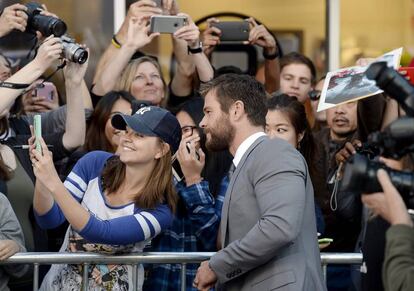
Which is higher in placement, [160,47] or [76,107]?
[76,107]

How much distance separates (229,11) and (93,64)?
151 cm

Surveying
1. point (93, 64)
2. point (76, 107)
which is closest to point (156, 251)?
point (76, 107)

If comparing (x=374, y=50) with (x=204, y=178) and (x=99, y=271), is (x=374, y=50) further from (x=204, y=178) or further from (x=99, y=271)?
(x=99, y=271)

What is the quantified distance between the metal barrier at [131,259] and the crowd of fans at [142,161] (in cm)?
6

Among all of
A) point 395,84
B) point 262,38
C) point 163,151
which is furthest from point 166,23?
point 395,84

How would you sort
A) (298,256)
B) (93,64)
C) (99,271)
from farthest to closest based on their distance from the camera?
(93,64)
(99,271)
(298,256)

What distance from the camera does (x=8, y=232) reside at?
231 inches

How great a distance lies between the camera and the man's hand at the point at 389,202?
3934 millimetres

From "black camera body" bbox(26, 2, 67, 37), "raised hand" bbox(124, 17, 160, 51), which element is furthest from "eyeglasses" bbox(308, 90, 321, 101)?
"black camera body" bbox(26, 2, 67, 37)

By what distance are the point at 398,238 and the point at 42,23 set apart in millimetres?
3461

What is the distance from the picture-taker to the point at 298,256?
16.6 feet

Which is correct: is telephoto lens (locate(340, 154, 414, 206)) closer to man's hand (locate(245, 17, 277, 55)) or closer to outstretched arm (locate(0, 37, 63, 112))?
outstretched arm (locate(0, 37, 63, 112))

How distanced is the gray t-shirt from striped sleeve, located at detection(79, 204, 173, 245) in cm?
56

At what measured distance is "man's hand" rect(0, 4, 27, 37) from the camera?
6789 millimetres
